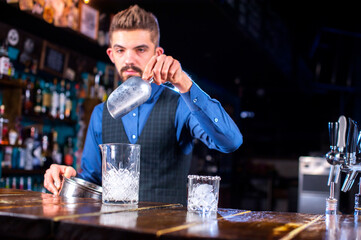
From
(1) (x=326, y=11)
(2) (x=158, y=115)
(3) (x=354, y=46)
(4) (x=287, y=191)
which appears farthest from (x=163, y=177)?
(4) (x=287, y=191)

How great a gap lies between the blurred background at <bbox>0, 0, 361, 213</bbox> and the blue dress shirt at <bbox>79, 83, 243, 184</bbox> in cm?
149

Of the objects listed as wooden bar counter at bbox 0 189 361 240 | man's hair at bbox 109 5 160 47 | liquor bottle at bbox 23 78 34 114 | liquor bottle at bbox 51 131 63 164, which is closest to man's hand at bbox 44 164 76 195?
wooden bar counter at bbox 0 189 361 240

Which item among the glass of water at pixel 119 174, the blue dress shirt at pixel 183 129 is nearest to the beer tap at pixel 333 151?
the blue dress shirt at pixel 183 129

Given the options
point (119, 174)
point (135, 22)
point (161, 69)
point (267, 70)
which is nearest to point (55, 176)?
point (119, 174)

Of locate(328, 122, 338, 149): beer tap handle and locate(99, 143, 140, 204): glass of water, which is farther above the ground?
locate(328, 122, 338, 149): beer tap handle

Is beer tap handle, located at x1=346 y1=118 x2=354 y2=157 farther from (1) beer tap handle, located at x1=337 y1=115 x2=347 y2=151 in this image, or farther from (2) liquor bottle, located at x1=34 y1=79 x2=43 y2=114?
(2) liquor bottle, located at x1=34 y1=79 x2=43 y2=114

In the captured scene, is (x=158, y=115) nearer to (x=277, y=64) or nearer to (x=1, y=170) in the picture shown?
(x=1, y=170)

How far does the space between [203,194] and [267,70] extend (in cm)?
638

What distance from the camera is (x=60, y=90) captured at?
418 centimetres

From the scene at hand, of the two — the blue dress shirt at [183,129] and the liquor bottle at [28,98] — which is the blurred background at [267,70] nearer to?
the liquor bottle at [28,98]

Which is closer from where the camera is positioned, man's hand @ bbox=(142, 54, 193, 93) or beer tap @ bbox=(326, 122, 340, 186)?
man's hand @ bbox=(142, 54, 193, 93)

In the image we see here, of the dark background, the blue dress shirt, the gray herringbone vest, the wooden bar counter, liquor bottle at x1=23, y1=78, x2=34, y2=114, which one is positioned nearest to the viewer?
the wooden bar counter

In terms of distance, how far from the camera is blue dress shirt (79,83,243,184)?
166 cm

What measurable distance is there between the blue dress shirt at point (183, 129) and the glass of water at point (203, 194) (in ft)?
1.46
